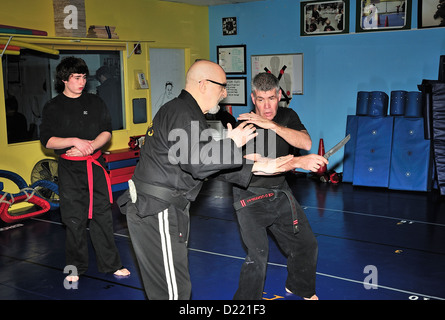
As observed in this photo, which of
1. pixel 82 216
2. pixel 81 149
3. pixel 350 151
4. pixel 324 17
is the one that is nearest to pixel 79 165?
pixel 81 149

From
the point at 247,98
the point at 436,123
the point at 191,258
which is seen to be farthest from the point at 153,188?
the point at 247,98

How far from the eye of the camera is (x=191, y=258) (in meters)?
5.43

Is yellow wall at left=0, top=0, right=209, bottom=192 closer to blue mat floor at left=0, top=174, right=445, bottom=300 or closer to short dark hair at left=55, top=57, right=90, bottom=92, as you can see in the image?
blue mat floor at left=0, top=174, right=445, bottom=300

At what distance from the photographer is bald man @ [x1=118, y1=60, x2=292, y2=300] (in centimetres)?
306

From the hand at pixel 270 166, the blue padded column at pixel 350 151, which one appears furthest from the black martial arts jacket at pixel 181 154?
the blue padded column at pixel 350 151

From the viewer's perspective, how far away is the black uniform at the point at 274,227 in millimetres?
3768

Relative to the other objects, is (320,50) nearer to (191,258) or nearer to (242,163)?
(191,258)

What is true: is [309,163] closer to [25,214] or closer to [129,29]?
[25,214]

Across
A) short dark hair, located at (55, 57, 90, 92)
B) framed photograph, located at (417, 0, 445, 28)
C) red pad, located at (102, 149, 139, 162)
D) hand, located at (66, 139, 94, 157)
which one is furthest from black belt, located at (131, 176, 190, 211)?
framed photograph, located at (417, 0, 445, 28)

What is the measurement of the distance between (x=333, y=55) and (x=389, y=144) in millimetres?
2011

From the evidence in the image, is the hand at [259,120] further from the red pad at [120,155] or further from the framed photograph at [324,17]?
the framed photograph at [324,17]

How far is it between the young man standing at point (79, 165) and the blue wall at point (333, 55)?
5.46 meters

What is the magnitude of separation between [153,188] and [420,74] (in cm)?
674

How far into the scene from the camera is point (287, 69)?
9836 mm
